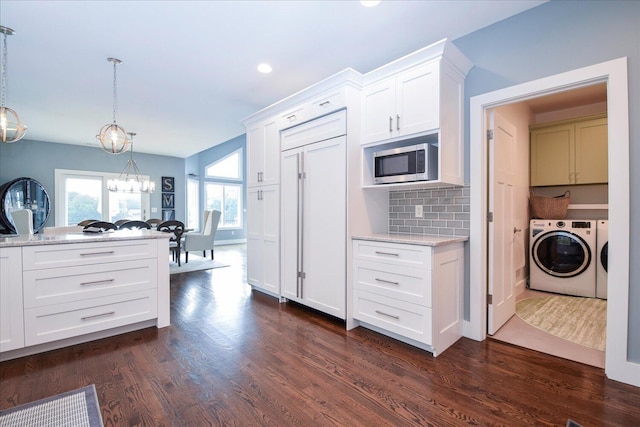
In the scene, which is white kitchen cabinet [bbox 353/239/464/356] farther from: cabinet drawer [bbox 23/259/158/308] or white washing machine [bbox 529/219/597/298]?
white washing machine [bbox 529/219/597/298]

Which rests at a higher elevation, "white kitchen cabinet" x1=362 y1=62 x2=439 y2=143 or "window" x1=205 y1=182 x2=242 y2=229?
"white kitchen cabinet" x1=362 y1=62 x2=439 y2=143

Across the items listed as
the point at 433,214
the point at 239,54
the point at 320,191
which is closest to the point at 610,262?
the point at 433,214

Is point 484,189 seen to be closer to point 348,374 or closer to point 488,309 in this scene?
point 488,309

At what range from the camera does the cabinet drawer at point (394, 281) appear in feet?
7.27

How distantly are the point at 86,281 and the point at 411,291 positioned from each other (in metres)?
2.58

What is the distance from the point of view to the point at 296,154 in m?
3.24

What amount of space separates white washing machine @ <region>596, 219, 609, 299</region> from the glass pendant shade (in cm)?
608

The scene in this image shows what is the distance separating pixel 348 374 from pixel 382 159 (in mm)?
1735

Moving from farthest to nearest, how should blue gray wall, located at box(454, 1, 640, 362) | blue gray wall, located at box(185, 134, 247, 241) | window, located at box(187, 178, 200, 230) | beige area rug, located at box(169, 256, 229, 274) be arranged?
window, located at box(187, 178, 200, 230), blue gray wall, located at box(185, 134, 247, 241), beige area rug, located at box(169, 256, 229, 274), blue gray wall, located at box(454, 1, 640, 362)

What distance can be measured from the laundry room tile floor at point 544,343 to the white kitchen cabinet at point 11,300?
12.0ft

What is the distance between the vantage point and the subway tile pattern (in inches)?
103

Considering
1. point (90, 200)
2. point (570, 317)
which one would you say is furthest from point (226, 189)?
point (570, 317)

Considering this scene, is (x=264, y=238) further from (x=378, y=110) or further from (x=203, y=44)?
(x=203, y=44)

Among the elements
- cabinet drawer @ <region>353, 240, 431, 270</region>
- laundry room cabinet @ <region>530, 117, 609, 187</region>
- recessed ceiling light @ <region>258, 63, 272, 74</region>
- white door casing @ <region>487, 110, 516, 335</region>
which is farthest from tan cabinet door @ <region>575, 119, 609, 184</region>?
recessed ceiling light @ <region>258, 63, 272, 74</region>
